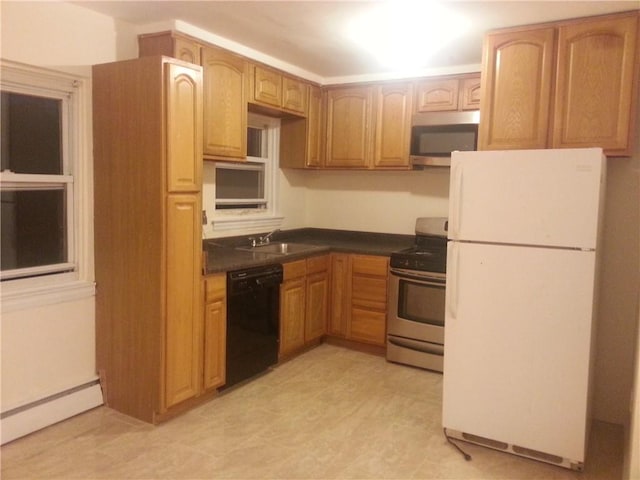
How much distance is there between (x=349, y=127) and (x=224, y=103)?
146cm

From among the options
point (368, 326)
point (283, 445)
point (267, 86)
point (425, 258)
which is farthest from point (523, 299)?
point (267, 86)

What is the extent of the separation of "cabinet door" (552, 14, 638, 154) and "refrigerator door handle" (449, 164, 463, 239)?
0.72 meters

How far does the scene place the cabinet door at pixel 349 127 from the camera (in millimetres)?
4523

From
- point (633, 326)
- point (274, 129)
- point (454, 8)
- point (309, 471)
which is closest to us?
point (309, 471)

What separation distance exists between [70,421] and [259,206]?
2.43m

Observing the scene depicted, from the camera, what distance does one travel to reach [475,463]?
268cm

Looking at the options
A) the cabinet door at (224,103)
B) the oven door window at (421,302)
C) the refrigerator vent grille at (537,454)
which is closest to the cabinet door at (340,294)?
the oven door window at (421,302)

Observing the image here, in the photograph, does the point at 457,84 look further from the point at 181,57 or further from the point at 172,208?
the point at 172,208

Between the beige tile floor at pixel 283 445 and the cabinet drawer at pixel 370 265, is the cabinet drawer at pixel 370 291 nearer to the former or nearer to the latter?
the cabinet drawer at pixel 370 265

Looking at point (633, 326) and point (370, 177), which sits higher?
point (370, 177)

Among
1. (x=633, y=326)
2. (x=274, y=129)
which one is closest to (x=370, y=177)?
(x=274, y=129)

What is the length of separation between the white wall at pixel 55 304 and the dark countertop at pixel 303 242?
86cm

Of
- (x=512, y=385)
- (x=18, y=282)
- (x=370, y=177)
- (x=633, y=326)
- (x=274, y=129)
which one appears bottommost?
(x=512, y=385)

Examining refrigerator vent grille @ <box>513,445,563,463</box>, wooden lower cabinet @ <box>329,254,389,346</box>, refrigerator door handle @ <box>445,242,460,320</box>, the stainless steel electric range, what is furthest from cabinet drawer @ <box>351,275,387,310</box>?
refrigerator vent grille @ <box>513,445,563,463</box>
